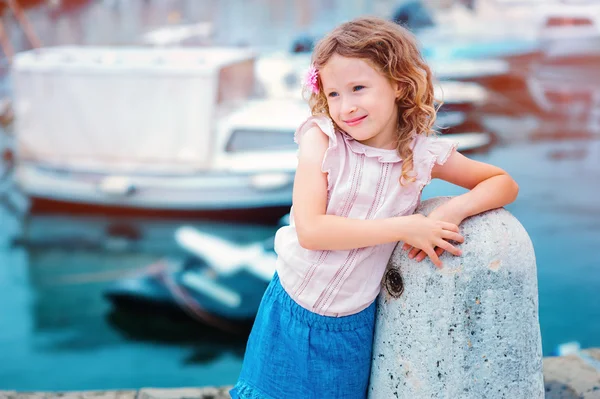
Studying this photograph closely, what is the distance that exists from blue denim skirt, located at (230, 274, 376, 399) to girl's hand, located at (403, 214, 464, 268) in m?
0.23

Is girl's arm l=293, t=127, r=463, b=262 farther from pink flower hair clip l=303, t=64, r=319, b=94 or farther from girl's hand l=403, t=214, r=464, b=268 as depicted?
pink flower hair clip l=303, t=64, r=319, b=94

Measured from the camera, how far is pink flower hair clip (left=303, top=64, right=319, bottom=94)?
4.44 feet

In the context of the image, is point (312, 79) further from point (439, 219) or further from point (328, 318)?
point (328, 318)

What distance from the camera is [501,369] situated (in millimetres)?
1311

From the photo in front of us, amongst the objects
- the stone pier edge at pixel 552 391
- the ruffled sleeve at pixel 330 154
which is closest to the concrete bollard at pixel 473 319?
the ruffled sleeve at pixel 330 154

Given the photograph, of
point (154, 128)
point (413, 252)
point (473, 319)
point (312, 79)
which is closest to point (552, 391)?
point (473, 319)

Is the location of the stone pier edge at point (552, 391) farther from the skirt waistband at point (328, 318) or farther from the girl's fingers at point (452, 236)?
the girl's fingers at point (452, 236)

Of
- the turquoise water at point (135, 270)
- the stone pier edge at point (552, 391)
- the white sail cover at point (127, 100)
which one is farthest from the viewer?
the white sail cover at point (127, 100)

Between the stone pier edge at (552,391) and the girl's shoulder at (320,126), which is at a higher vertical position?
the girl's shoulder at (320,126)

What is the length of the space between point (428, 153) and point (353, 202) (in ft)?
0.70

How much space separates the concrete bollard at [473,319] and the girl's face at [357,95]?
0.31 metres

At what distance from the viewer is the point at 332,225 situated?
127cm

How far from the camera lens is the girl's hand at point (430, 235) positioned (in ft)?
4.13

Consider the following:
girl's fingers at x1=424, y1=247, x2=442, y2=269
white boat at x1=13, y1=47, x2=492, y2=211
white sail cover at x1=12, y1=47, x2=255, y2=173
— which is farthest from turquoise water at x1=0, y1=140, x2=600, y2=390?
girl's fingers at x1=424, y1=247, x2=442, y2=269
